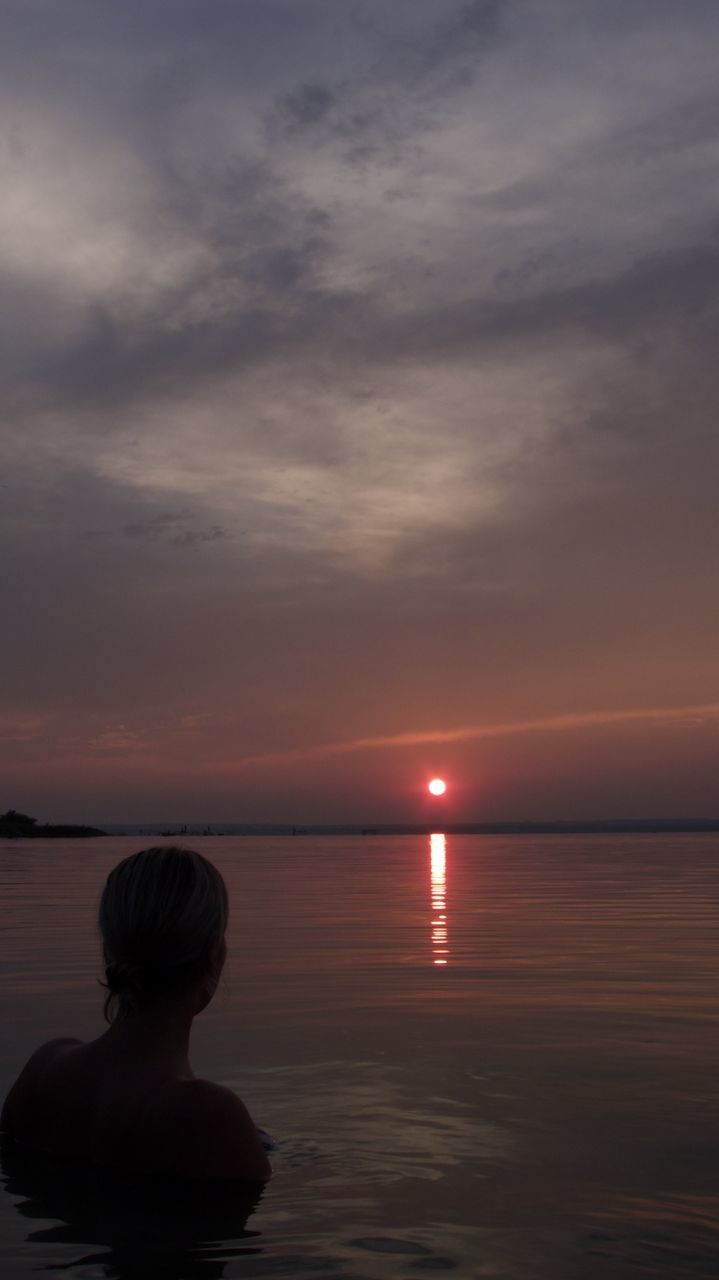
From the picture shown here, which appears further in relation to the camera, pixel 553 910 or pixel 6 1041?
pixel 553 910

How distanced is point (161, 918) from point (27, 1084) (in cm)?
150

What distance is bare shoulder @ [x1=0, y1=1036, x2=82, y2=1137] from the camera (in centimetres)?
539

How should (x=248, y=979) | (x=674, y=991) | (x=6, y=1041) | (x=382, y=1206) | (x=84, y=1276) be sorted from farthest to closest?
(x=248, y=979) < (x=674, y=991) < (x=6, y=1041) < (x=382, y=1206) < (x=84, y=1276)

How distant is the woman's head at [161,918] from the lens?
466 cm

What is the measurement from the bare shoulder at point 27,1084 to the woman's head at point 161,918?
32.6 inches

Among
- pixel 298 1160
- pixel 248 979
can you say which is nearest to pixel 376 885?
pixel 248 979

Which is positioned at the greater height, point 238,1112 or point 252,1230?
point 238,1112

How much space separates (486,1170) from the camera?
5902mm

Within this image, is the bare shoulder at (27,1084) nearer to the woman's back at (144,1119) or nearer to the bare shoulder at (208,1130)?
the woman's back at (144,1119)

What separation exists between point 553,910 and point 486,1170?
671 inches

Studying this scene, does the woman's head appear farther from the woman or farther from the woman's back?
the woman's back

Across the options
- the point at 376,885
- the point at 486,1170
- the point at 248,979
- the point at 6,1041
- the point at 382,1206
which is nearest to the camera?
the point at 382,1206

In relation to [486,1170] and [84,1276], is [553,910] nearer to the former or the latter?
[486,1170]

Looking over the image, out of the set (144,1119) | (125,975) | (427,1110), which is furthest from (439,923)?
(125,975)
